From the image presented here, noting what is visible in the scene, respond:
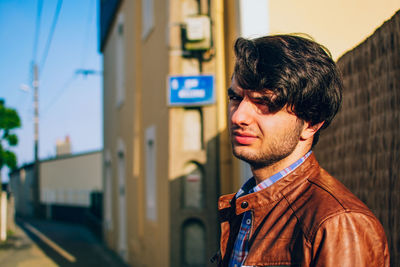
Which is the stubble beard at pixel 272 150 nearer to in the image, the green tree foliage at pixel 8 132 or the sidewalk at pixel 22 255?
the sidewalk at pixel 22 255

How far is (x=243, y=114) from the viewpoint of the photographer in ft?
5.54

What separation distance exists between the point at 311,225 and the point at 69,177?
3286cm

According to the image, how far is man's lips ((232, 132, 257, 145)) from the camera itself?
1.67 metres

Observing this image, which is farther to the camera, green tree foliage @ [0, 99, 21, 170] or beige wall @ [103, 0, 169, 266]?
green tree foliage @ [0, 99, 21, 170]

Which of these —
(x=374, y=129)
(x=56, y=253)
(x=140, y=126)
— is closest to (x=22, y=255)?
(x=56, y=253)

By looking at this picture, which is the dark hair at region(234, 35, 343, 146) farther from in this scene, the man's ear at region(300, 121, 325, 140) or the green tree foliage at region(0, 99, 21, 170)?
the green tree foliage at region(0, 99, 21, 170)

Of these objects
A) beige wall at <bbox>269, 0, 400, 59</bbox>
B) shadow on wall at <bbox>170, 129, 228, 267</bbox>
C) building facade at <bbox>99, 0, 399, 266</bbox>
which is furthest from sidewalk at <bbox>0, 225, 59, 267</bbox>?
beige wall at <bbox>269, 0, 400, 59</bbox>

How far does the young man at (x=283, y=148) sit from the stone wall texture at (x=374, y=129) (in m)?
0.93

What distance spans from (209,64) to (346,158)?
9.87 ft

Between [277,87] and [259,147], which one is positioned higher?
[277,87]

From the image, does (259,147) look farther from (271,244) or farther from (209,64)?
(209,64)

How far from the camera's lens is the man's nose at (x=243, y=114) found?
66.1 inches

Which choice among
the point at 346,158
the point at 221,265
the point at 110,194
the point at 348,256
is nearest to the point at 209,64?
the point at 346,158

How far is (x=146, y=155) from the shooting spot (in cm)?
851
